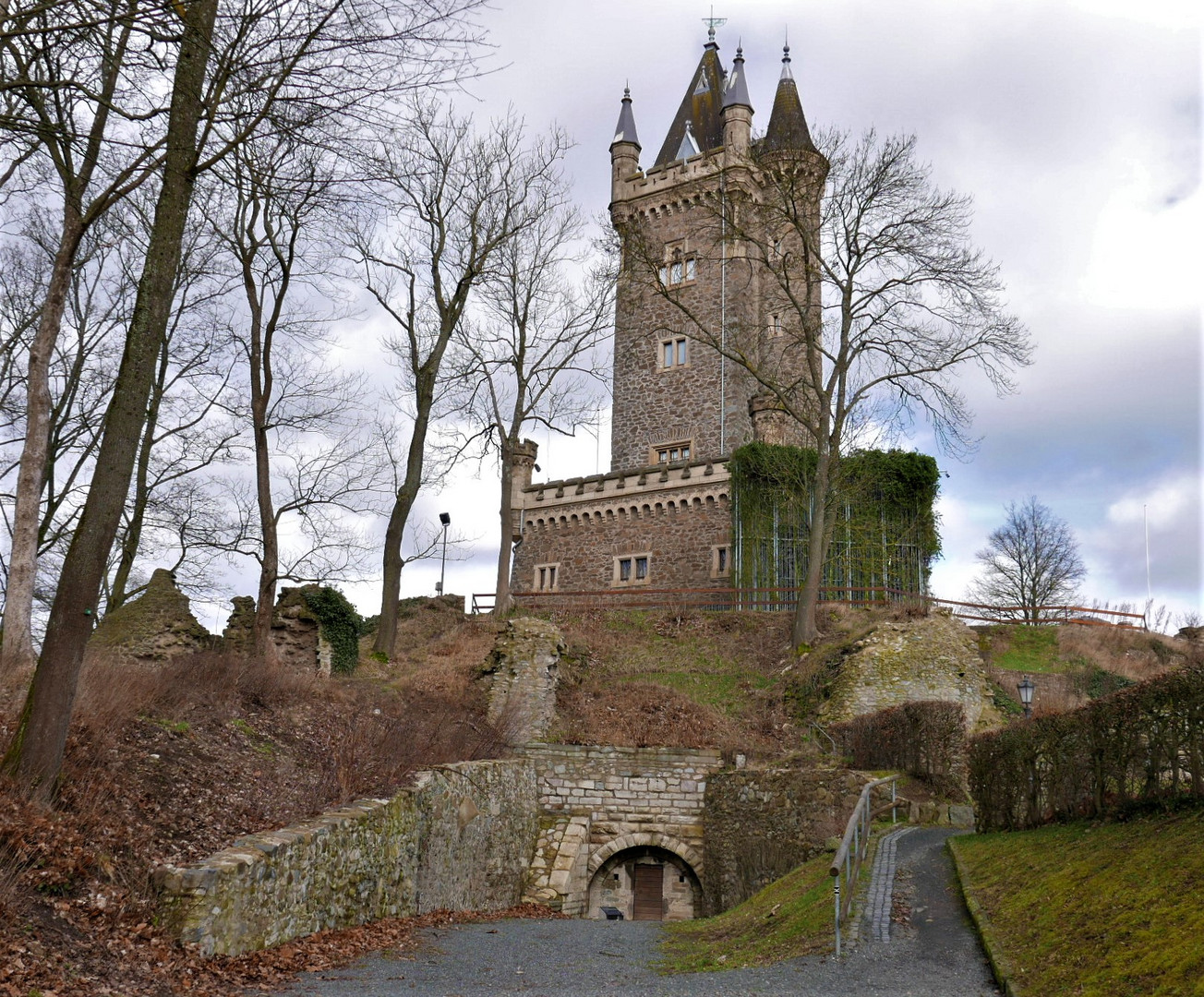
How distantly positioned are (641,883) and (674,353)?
23396mm

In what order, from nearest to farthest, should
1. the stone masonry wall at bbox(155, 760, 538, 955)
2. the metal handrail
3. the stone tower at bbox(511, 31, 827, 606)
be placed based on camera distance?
the stone masonry wall at bbox(155, 760, 538, 955) < the metal handrail < the stone tower at bbox(511, 31, 827, 606)

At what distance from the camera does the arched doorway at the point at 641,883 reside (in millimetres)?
17547

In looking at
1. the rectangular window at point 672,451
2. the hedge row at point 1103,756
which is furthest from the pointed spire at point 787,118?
the hedge row at point 1103,756

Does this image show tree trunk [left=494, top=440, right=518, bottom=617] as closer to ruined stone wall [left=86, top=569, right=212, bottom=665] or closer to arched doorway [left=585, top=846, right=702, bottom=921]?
arched doorway [left=585, top=846, right=702, bottom=921]

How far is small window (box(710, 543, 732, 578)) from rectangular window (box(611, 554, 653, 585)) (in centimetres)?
225

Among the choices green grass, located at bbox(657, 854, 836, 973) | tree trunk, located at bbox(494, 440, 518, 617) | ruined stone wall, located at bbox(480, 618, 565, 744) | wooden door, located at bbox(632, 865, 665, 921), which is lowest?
wooden door, located at bbox(632, 865, 665, 921)

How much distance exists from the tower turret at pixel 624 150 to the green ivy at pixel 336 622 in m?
25.6

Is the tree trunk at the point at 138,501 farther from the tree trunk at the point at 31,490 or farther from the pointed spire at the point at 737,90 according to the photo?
the pointed spire at the point at 737,90

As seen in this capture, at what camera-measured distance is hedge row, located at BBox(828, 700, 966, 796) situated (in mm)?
15758

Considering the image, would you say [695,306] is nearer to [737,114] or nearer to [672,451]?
[672,451]

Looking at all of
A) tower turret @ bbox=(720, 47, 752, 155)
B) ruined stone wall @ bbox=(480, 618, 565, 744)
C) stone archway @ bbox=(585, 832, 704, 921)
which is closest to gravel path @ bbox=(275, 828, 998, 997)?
stone archway @ bbox=(585, 832, 704, 921)

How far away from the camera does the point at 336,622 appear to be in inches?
781

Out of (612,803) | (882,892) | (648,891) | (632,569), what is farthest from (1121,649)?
(882,892)

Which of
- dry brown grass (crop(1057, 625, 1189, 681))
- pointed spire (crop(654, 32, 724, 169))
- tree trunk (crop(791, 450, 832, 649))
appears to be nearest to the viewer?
tree trunk (crop(791, 450, 832, 649))
